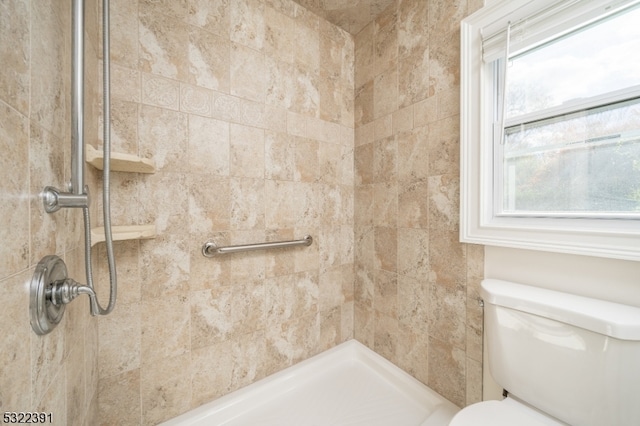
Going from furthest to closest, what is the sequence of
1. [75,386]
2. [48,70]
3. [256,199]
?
[256,199] < [75,386] < [48,70]

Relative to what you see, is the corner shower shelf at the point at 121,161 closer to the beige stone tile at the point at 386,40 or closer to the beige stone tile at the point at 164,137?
the beige stone tile at the point at 164,137

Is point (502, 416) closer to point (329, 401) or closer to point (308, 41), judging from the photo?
point (329, 401)

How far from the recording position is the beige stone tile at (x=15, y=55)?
16.3 inches

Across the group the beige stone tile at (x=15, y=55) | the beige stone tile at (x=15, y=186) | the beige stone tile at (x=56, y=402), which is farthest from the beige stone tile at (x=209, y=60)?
the beige stone tile at (x=56, y=402)

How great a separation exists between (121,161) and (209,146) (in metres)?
0.37

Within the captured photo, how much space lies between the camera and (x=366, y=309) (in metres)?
1.59

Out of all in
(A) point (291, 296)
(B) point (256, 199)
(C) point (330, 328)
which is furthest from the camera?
(C) point (330, 328)

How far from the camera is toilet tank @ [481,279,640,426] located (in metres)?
0.65

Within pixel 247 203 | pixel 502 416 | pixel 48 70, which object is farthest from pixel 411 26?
pixel 502 416

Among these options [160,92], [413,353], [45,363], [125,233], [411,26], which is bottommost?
[413,353]

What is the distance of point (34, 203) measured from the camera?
0.51 m

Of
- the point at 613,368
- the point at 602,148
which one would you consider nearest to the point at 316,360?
the point at 613,368

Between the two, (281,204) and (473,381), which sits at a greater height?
(281,204)

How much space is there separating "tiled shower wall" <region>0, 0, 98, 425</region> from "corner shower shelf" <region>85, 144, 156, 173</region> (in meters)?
0.10
